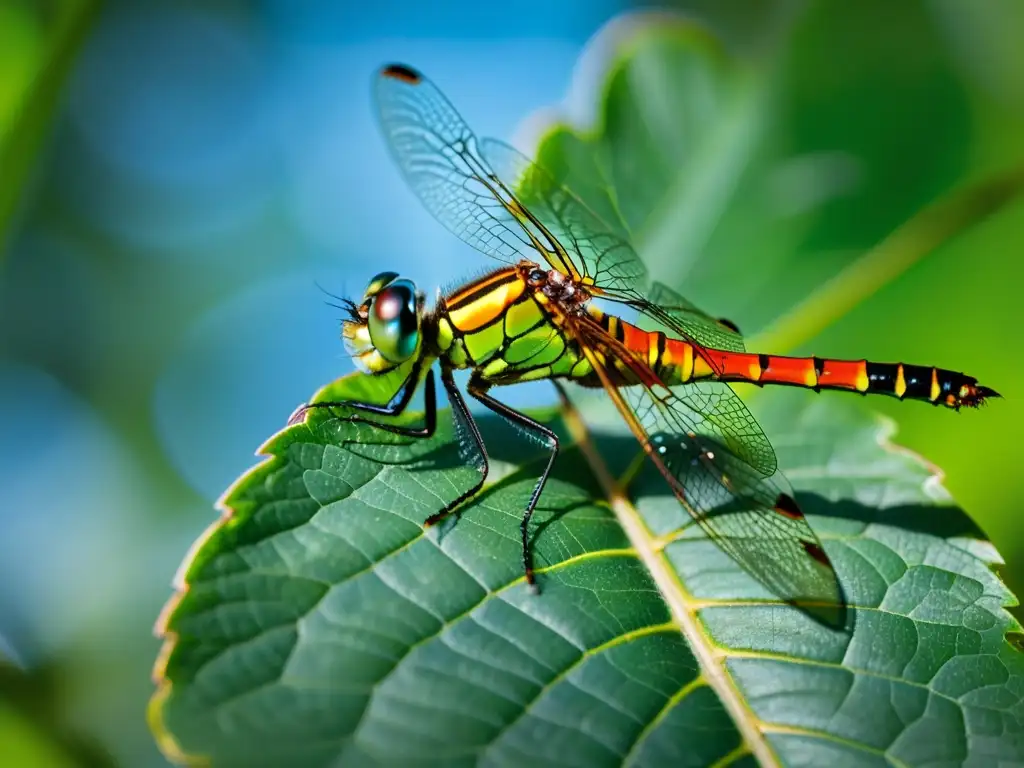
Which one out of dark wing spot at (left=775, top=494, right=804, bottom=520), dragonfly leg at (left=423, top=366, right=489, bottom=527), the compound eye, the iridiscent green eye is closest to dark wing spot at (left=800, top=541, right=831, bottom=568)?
dark wing spot at (left=775, top=494, right=804, bottom=520)

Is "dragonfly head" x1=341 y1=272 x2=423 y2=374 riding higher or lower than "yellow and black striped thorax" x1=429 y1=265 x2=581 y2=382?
lower

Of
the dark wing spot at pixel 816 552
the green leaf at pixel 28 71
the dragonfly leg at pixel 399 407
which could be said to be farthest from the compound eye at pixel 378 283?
the dark wing spot at pixel 816 552

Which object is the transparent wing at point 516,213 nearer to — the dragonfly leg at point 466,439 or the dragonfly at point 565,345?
the dragonfly at point 565,345

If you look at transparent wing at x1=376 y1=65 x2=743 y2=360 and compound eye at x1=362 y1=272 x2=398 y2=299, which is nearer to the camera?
compound eye at x1=362 y1=272 x2=398 y2=299

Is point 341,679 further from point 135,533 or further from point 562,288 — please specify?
point 135,533

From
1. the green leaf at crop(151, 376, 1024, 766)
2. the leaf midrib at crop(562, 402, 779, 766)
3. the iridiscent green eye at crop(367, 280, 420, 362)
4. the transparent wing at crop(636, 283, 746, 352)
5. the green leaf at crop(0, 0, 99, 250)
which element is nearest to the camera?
the green leaf at crop(151, 376, 1024, 766)

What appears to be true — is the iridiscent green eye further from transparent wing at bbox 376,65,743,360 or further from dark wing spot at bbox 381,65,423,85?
dark wing spot at bbox 381,65,423,85

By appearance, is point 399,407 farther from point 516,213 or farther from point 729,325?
point 729,325

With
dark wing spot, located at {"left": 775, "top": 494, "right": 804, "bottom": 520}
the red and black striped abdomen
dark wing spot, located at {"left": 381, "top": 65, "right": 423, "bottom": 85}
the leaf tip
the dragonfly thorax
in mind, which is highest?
dark wing spot, located at {"left": 381, "top": 65, "right": 423, "bottom": 85}
